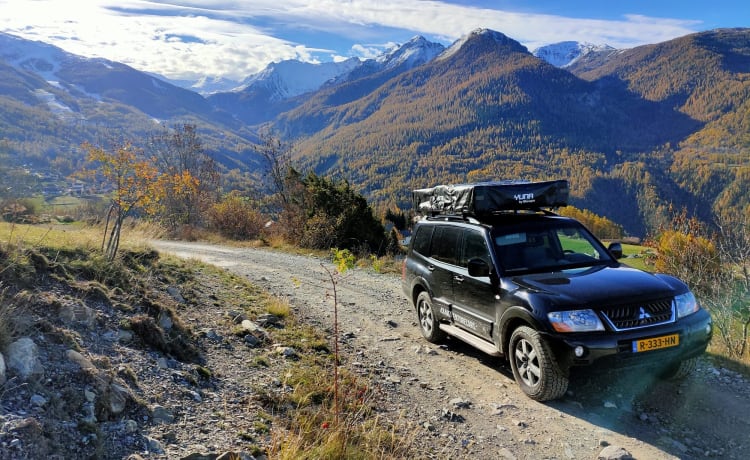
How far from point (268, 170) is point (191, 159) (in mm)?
11957

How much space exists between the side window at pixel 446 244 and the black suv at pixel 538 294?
0.02 meters

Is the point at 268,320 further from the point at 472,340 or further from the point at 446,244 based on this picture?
the point at 472,340

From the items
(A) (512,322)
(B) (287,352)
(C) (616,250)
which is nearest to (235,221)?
(B) (287,352)

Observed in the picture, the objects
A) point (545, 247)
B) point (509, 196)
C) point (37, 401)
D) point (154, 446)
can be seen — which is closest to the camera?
point (37, 401)

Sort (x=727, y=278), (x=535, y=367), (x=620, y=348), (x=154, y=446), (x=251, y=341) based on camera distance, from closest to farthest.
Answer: (x=154, y=446)
(x=620, y=348)
(x=535, y=367)
(x=251, y=341)
(x=727, y=278)

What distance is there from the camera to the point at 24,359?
12.3 feet

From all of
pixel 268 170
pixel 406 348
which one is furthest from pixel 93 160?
pixel 268 170

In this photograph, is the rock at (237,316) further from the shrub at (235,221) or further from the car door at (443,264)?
the shrub at (235,221)

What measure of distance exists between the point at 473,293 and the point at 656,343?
7.30 ft

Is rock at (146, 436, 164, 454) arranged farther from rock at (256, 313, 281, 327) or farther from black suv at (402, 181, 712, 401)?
rock at (256, 313, 281, 327)

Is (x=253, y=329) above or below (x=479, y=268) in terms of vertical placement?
below

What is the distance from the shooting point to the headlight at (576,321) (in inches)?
187

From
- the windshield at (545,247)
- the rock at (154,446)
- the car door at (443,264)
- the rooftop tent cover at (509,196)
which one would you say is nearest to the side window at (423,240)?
the car door at (443,264)

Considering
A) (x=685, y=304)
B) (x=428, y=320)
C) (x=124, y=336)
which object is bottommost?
(x=428, y=320)
